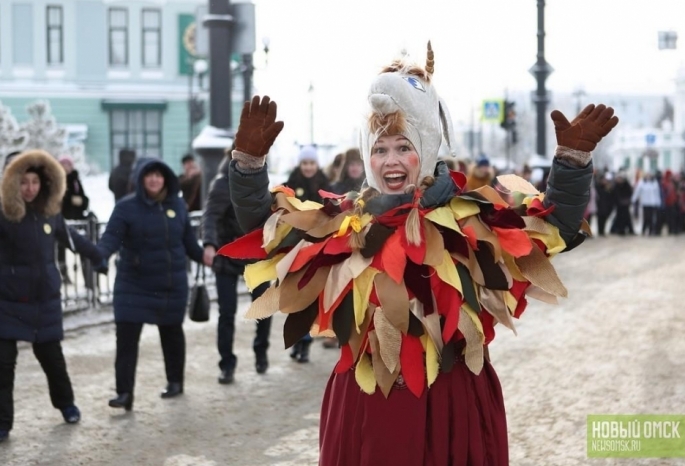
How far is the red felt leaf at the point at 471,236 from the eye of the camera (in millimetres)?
3553

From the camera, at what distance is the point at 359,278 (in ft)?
11.7

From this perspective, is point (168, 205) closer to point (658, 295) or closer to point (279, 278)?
point (279, 278)

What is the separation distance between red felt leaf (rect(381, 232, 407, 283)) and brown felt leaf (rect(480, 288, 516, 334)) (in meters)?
0.33

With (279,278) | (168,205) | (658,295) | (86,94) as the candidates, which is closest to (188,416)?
(168,205)

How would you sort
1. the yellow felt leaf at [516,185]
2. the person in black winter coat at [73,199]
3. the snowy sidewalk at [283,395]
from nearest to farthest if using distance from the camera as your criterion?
1. the yellow felt leaf at [516,185]
2. the snowy sidewalk at [283,395]
3. the person in black winter coat at [73,199]

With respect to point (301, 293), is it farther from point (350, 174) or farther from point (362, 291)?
point (350, 174)

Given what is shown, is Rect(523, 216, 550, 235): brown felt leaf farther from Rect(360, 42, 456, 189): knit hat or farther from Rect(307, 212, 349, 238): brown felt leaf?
Rect(307, 212, 349, 238): brown felt leaf

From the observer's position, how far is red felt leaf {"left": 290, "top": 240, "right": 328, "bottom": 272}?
3.59 meters

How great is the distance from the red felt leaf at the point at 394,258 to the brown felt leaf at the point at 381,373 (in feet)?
0.85

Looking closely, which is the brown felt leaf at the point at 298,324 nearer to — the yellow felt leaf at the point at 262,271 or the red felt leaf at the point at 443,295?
the yellow felt leaf at the point at 262,271

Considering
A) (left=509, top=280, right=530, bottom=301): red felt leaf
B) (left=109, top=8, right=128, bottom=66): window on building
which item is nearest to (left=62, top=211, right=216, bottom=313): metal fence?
(left=509, top=280, right=530, bottom=301): red felt leaf

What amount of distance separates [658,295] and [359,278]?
404 inches

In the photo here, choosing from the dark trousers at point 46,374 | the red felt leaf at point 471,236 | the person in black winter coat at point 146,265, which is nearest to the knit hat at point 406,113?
the red felt leaf at point 471,236

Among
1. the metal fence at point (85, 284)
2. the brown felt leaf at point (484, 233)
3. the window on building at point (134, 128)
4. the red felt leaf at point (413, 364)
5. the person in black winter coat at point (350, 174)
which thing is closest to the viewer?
the red felt leaf at point (413, 364)
